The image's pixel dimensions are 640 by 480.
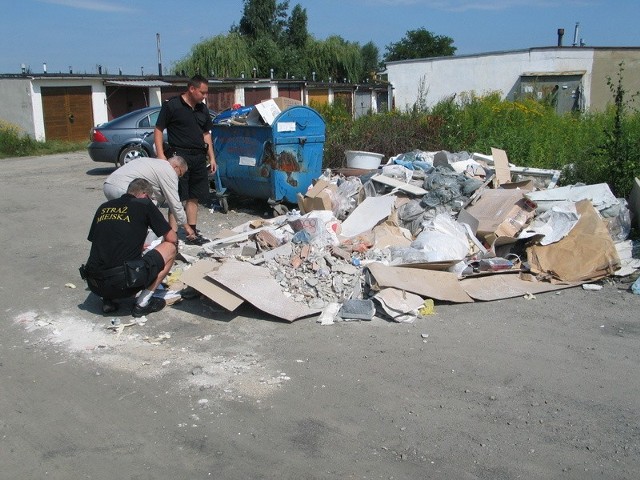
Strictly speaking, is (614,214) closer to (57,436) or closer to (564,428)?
(564,428)

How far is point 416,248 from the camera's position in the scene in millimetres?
7012

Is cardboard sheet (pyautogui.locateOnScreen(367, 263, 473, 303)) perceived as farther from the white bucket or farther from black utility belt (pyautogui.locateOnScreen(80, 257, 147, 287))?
the white bucket

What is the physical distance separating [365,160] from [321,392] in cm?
660

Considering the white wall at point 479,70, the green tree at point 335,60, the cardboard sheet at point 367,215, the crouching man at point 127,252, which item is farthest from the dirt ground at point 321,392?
the green tree at point 335,60

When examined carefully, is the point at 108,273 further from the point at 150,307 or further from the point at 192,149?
the point at 192,149

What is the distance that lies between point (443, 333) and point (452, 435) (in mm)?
1713

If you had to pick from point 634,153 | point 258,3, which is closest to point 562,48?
point 634,153

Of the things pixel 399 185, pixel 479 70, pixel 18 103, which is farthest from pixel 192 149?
pixel 479 70

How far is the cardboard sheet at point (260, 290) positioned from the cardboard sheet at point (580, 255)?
9.00 feet

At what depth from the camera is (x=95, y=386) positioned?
4.71 m

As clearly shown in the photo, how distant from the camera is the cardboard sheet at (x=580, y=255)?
6.85 metres

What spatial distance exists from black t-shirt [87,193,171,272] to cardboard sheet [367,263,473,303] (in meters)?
2.10

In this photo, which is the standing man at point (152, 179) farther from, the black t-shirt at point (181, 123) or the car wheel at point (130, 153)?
the car wheel at point (130, 153)

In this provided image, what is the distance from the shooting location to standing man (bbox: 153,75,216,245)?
829 cm
